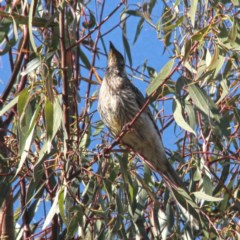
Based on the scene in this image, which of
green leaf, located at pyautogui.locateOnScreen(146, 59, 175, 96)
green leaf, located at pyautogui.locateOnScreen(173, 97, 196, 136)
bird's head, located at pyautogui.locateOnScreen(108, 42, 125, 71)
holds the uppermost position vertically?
bird's head, located at pyautogui.locateOnScreen(108, 42, 125, 71)

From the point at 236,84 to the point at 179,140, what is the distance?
0.48 metres

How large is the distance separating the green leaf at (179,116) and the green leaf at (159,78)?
0.52ft

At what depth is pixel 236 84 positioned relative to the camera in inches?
128

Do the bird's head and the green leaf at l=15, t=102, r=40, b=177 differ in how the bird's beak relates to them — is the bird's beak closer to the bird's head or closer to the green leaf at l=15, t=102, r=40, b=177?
the bird's head

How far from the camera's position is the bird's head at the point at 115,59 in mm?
4070

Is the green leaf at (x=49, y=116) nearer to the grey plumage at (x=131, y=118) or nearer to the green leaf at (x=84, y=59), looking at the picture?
the green leaf at (x=84, y=59)

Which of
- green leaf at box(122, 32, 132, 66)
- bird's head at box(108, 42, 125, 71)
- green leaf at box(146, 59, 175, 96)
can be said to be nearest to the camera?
green leaf at box(146, 59, 175, 96)

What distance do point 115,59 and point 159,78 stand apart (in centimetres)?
149

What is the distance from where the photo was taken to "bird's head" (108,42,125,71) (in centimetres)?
407

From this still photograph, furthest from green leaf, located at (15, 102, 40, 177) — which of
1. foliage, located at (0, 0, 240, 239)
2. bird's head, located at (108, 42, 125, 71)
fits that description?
bird's head, located at (108, 42, 125, 71)

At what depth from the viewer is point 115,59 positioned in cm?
407

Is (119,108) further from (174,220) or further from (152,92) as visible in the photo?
(152,92)

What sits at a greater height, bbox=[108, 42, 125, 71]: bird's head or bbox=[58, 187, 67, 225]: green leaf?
bbox=[108, 42, 125, 71]: bird's head

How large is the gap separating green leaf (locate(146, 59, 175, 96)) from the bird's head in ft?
4.73
